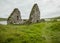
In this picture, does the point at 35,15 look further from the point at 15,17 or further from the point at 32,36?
the point at 32,36

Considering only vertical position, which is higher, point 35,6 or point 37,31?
point 35,6

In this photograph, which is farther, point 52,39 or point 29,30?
point 29,30

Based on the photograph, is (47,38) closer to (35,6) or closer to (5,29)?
(5,29)

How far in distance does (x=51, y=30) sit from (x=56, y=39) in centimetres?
837

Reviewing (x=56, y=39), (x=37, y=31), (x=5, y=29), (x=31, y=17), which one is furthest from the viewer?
(x=31, y=17)

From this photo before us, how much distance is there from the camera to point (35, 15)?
81812 mm

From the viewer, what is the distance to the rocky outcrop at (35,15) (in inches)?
3159

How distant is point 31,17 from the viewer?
80.6 m

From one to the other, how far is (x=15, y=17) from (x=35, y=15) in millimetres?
7729

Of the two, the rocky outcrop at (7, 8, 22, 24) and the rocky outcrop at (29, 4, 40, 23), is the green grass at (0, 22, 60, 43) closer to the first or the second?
the rocky outcrop at (29, 4, 40, 23)

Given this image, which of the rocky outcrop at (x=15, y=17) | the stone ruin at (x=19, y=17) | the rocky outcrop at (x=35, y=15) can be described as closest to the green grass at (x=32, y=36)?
the rocky outcrop at (x=35, y=15)

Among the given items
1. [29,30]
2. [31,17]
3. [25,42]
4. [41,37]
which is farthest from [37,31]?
[31,17]

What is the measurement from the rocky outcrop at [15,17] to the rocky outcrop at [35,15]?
6.62m

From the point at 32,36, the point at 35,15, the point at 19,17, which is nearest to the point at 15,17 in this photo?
the point at 19,17
